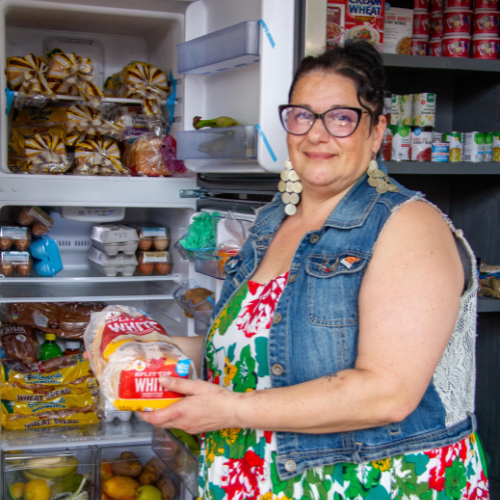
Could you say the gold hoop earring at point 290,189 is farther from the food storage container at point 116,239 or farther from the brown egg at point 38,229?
the brown egg at point 38,229

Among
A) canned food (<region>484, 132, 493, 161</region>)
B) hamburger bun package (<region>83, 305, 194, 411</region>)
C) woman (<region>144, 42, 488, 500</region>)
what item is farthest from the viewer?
canned food (<region>484, 132, 493, 161</region>)

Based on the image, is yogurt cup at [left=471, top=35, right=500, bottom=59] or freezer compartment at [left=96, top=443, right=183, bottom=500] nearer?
yogurt cup at [left=471, top=35, right=500, bottom=59]

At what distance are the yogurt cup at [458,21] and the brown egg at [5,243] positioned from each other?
1.56m

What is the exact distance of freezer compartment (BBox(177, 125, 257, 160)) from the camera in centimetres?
152

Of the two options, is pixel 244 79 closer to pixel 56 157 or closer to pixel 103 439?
pixel 56 157

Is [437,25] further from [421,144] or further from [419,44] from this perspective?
[421,144]

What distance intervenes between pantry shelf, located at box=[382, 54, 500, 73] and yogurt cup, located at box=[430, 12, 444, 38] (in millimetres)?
194

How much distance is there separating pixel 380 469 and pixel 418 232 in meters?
0.40

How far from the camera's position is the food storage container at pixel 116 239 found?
2.10m

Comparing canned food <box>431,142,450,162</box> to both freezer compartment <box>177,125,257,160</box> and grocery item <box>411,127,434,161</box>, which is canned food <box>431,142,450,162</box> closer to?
grocery item <box>411,127,434,161</box>

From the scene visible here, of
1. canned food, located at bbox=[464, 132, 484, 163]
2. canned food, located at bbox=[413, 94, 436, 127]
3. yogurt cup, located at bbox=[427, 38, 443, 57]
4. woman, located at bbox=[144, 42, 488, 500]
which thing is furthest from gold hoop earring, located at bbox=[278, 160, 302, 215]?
yogurt cup, located at bbox=[427, 38, 443, 57]

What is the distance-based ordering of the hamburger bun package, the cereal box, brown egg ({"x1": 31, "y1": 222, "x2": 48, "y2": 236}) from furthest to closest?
brown egg ({"x1": 31, "y1": 222, "x2": 48, "y2": 236}), the cereal box, the hamburger bun package

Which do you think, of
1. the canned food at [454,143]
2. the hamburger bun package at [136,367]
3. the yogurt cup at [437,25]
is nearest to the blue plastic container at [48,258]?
the hamburger bun package at [136,367]

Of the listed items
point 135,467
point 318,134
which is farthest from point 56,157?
point 318,134
